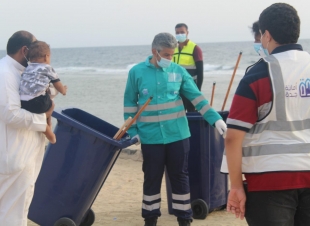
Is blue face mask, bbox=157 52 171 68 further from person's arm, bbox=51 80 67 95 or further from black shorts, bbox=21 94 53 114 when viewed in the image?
black shorts, bbox=21 94 53 114

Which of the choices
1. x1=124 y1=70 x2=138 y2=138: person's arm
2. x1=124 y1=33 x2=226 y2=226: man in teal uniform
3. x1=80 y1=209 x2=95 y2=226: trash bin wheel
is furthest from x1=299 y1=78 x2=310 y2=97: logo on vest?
x1=80 y1=209 x2=95 y2=226: trash bin wheel

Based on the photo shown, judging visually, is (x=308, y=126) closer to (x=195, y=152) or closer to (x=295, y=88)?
(x=295, y=88)

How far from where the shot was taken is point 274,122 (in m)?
2.70

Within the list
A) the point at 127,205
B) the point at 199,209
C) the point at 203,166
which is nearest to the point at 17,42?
the point at 203,166

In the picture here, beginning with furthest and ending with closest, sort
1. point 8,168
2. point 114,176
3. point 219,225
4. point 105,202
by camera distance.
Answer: point 114,176, point 105,202, point 219,225, point 8,168

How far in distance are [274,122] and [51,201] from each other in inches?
104

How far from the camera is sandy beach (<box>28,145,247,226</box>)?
18.0 ft

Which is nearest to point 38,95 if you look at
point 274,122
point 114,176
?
point 274,122

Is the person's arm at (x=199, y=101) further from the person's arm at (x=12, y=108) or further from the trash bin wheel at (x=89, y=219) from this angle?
the person's arm at (x=12, y=108)

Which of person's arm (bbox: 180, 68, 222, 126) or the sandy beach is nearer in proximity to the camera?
person's arm (bbox: 180, 68, 222, 126)

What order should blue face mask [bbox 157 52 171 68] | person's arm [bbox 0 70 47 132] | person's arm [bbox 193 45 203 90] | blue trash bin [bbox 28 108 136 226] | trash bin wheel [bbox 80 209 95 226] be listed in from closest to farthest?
person's arm [bbox 0 70 47 132] → blue trash bin [bbox 28 108 136 226] → blue face mask [bbox 157 52 171 68] → trash bin wheel [bbox 80 209 95 226] → person's arm [bbox 193 45 203 90]

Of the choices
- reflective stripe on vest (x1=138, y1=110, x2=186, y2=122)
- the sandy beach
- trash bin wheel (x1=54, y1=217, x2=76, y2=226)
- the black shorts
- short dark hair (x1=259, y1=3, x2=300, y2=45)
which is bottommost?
the sandy beach

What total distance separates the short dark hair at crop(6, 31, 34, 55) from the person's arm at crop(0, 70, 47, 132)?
0.72 feet

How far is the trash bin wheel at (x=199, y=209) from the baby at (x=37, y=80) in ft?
7.39
